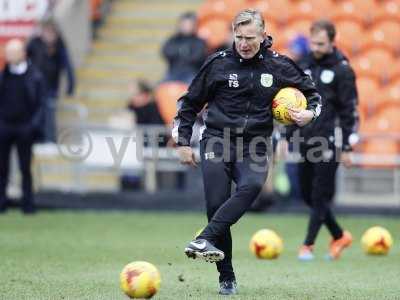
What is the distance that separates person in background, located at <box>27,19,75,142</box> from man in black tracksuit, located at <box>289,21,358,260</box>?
8.22m

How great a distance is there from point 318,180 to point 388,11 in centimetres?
1021

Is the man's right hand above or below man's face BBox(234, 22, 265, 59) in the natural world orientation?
below

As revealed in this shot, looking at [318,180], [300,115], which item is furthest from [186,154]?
[318,180]

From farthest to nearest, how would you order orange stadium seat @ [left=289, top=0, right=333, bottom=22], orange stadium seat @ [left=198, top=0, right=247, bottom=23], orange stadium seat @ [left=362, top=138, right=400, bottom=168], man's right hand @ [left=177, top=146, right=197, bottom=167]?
orange stadium seat @ [left=198, top=0, right=247, bottom=23] < orange stadium seat @ [left=289, top=0, right=333, bottom=22] < orange stadium seat @ [left=362, top=138, right=400, bottom=168] < man's right hand @ [left=177, top=146, right=197, bottom=167]

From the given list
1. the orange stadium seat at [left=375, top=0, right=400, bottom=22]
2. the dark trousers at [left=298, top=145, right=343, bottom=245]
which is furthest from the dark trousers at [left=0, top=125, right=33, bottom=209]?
the orange stadium seat at [left=375, top=0, right=400, bottom=22]

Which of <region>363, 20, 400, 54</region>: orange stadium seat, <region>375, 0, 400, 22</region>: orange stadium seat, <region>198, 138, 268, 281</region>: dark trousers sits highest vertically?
<region>375, 0, 400, 22</region>: orange stadium seat

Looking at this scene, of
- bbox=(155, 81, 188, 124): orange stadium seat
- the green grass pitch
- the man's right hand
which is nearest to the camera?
the man's right hand

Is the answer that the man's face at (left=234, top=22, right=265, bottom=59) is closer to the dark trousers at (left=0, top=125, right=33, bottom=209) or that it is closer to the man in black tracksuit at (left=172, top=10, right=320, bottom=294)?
the man in black tracksuit at (left=172, top=10, right=320, bottom=294)

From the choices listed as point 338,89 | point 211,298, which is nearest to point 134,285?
point 211,298

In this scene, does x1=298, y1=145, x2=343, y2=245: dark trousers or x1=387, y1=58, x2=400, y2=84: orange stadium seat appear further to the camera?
x1=387, y1=58, x2=400, y2=84: orange stadium seat

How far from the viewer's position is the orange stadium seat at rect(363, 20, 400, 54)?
70.5 feet

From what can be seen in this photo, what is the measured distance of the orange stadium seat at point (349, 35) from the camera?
2142 centimetres

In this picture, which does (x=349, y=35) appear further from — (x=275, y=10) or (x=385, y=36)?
(x=275, y=10)

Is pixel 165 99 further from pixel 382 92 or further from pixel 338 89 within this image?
pixel 338 89
